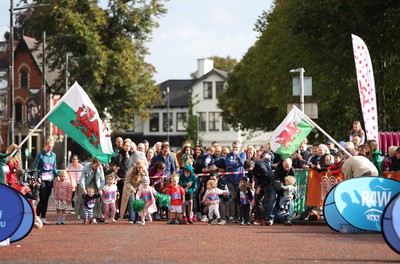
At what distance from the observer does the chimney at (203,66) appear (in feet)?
459

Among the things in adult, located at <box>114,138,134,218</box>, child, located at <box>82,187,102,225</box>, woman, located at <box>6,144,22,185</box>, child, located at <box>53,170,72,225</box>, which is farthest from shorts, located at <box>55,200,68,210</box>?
adult, located at <box>114,138,134,218</box>

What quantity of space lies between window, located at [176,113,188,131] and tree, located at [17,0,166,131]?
59.4 meters

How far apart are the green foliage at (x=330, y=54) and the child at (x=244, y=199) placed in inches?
639

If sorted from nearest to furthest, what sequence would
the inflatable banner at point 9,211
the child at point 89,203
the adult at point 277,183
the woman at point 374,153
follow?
the inflatable banner at point 9,211
the woman at point 374,153
the adult at point 277,183
the child at point 89,203

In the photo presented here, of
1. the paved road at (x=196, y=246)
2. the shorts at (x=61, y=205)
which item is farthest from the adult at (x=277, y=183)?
the shorts at (x=61, y=205)

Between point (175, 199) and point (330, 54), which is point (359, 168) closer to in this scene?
point (175, 199)

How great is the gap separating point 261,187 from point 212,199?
1.22 m

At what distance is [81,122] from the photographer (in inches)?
902

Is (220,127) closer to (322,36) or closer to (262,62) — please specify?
(262,62)

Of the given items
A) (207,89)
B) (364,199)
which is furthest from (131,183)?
(207,89)

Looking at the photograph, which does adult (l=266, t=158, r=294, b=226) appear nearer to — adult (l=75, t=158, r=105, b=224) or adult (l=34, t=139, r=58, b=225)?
adult (l=75, t=158, r=105, b=224)

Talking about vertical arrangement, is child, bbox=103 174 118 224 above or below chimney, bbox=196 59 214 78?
below

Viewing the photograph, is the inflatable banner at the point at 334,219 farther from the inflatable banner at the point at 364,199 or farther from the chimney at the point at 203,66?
the chimney at the point at 203,66

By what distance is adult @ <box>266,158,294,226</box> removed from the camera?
2594cm
